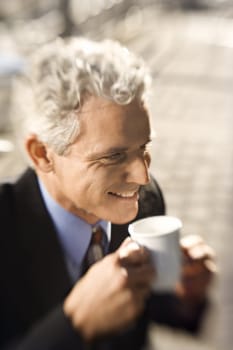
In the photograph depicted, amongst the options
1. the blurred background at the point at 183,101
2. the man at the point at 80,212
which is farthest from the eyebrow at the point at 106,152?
the blurred background at the point at 183,101

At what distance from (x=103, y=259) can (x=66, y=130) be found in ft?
0.52

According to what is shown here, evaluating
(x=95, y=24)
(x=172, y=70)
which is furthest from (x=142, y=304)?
(x=172, y=70)

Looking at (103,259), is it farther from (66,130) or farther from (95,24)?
(95,24)

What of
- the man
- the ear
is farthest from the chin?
the ear

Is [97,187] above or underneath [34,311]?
above

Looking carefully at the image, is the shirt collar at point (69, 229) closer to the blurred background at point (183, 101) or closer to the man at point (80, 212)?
the man at point (80, 212)

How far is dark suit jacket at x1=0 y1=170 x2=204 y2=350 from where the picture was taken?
2.77ft

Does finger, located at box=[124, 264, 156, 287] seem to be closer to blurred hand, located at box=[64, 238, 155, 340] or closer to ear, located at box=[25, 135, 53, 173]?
blurred hand, located at box=[64, 238, 155, 340]

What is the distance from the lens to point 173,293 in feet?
3.11

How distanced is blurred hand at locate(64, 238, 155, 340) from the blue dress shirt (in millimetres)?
42

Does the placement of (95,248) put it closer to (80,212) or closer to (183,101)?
(80,212)

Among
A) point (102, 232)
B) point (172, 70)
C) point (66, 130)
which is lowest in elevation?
point (172, 70)

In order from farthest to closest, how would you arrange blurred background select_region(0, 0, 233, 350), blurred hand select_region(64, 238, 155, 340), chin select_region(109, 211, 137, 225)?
blurred background select_region(0, 0, 233, 350) → chin select_region(109, 211, 137, 225) → blurred hand select_region(64, 238, 155, 340)

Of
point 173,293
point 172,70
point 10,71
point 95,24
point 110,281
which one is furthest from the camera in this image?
point 10,71
